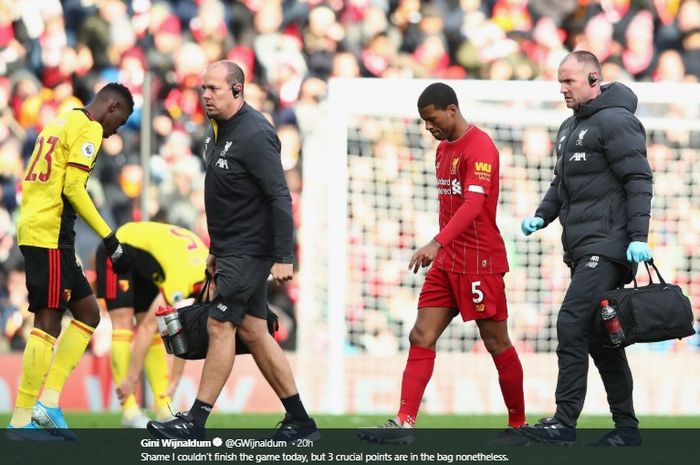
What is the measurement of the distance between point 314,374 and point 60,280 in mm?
4721

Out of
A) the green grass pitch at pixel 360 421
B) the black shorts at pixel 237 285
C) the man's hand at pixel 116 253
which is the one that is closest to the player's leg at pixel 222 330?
the black shorts at pixel 237 285

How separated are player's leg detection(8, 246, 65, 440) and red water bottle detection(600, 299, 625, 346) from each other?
2.99m

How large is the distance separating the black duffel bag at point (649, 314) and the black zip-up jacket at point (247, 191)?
1705mm

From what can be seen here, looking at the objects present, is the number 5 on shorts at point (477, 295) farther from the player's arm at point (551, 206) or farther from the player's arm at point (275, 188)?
the player's arm at point (275, 188)

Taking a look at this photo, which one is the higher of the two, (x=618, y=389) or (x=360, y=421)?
(x=618, y=389)

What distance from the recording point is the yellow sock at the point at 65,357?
8164 mm

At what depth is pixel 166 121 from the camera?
14250mm

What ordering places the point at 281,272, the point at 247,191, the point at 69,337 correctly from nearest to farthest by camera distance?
the point at 281,272
the point at 247,191
the point at 69,337

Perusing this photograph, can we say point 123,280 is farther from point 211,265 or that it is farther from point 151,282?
point 211,265

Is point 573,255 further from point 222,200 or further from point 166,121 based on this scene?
A: point 166,121

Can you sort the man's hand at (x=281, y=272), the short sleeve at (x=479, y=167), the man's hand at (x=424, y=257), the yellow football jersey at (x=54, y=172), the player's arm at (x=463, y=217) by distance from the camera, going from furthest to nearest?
the yellow football jersey at (x=54, y=172) < the short sleeve at (x=479, y=167) < the player's arm at (x=463, y=217) < the man's hand at (x=424, y=257) < the man's hand at (x=281, y=272)

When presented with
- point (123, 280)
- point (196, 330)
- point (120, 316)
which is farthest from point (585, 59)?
point (120, 316)

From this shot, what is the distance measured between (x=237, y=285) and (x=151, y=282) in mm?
3012

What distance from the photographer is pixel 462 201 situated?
25.0ft
